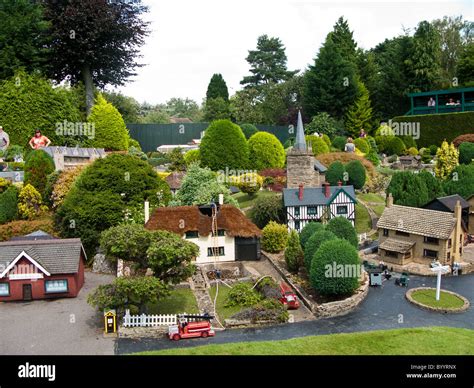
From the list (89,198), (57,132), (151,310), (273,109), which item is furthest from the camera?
(273,109)

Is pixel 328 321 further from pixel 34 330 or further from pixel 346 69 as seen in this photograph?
pixel 346 69

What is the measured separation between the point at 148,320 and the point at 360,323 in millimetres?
10840

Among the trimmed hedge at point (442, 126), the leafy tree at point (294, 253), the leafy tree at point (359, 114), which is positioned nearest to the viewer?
the leafy tree at point (294, 253)

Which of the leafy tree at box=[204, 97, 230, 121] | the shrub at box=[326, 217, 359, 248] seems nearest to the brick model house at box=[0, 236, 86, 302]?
the shrub at box=[326, 217, 359, 248]

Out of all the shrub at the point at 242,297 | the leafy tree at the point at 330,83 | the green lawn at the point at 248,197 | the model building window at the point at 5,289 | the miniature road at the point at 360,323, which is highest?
the leafy tree at the point at 330,83

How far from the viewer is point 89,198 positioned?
34062 millimetres

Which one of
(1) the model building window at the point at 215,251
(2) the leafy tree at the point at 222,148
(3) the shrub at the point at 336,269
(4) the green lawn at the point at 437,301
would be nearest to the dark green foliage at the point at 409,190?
(4) the green lawn at the point at 437,301

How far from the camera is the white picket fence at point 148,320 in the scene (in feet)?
77.3

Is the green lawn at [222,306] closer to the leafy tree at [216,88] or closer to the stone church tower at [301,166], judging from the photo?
the stone church tower at [301,166]

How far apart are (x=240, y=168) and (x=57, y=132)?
802 inches

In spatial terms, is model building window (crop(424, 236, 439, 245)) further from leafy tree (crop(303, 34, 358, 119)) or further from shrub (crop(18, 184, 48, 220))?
leafy tree (crop(303, 34, 358, 119))

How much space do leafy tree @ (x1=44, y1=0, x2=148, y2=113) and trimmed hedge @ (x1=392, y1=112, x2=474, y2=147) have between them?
42481mm

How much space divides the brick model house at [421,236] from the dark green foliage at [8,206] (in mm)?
28703
